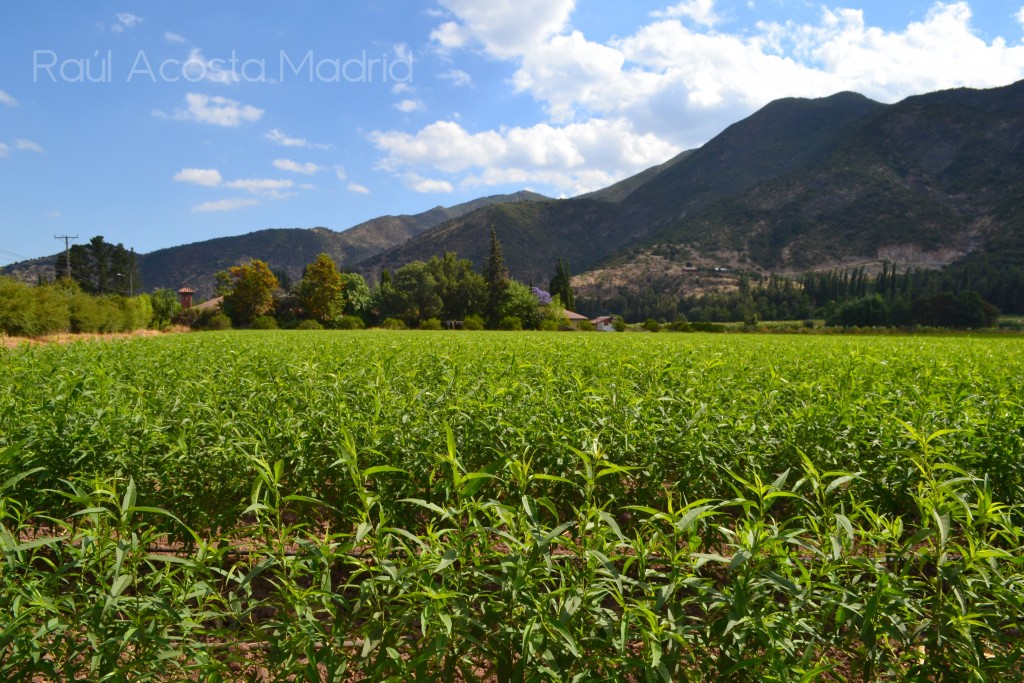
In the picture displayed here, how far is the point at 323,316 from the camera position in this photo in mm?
63781

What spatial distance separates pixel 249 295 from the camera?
6438 centimetres

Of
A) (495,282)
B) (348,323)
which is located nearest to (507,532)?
(348,323)

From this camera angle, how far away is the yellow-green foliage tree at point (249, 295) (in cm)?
6425

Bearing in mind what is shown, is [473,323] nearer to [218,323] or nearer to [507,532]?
[218,323]

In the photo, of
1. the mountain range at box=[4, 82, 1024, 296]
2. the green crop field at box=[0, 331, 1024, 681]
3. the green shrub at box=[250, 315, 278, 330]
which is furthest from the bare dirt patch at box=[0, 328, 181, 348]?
the mountain range at box=[4, 82, 1024, 296]

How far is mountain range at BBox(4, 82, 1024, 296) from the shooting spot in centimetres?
10162

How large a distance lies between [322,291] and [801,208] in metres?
102

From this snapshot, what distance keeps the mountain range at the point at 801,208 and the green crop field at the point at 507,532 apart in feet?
334

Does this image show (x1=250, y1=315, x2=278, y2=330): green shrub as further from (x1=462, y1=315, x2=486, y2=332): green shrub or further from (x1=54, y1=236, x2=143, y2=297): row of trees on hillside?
(x1=54, y1=236, x2=143, y2=297): row of trees on hillside

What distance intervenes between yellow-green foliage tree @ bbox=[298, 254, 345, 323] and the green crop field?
59.7 meters

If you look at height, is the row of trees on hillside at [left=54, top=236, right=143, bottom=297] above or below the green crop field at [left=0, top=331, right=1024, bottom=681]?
above

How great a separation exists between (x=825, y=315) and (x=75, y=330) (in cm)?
8809

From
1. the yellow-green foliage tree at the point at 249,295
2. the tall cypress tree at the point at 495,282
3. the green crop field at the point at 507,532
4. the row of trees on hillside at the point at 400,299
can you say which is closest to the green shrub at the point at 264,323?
the row of trees on hillside at the point at 400,299

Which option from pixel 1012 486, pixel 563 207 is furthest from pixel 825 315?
pixel 563 207
